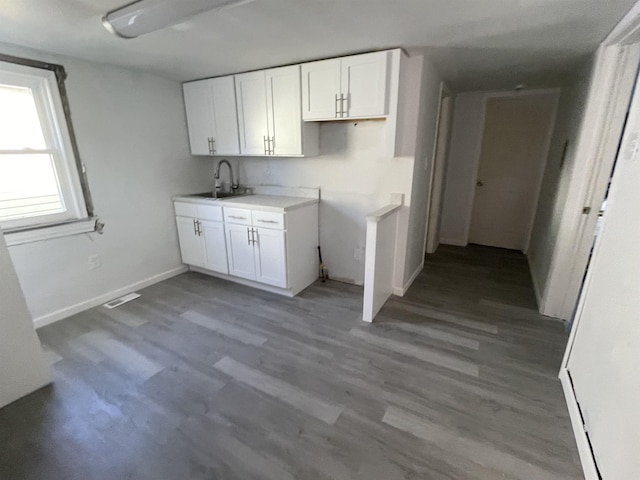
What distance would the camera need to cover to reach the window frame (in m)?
2.31

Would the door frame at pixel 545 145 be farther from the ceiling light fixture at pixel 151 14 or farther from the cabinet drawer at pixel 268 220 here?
the ceiling light fixture at pixel 151 14

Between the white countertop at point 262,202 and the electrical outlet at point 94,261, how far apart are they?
98 centimetres

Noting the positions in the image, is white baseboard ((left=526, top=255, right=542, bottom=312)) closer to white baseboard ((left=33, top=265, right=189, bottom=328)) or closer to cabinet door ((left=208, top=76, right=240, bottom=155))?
cabinet door ((left=208, top=76, right=240, bottom=155))

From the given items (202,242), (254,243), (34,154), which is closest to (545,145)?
(254,243)

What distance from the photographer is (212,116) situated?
3273 millimetres

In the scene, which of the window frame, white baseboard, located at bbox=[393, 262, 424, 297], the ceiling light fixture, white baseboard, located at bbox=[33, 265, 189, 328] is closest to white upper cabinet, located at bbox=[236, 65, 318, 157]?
the ceiling light fixture

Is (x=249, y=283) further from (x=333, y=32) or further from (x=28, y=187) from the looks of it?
(x=333, y=32)

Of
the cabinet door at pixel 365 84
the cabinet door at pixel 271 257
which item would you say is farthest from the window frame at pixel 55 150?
the cabinet door at pixel 365 84

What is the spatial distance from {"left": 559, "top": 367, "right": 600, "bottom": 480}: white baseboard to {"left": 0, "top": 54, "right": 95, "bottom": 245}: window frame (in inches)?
151

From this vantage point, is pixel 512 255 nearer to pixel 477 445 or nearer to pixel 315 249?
pixel 315 249

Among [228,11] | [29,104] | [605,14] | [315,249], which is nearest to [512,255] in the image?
[315,249]

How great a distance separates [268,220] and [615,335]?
98.1 inches

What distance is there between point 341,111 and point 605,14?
1.67 m

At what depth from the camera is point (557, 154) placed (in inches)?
128
